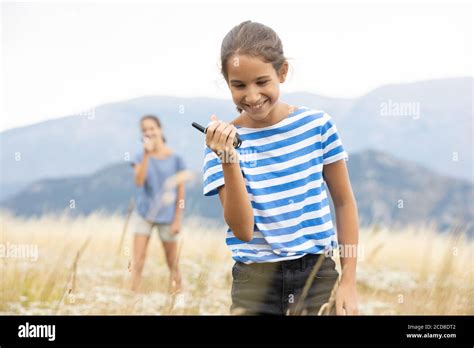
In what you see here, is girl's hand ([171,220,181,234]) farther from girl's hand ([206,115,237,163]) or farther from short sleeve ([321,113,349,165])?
girl's hand ([206,115,237,163])

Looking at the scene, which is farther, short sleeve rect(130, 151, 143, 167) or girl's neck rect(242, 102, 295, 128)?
short sleeve rect(130, 151, 143, 167)

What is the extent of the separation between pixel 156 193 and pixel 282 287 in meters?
4.21

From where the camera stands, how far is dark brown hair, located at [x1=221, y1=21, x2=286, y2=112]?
2.88 metres

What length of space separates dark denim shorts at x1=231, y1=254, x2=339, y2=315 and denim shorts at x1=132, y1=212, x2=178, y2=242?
3908 millimetres

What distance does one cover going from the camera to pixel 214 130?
2.63 m

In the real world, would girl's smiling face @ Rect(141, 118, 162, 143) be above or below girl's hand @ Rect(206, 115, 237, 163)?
above

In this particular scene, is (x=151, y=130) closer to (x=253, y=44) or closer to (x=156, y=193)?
(x=156, y=193)

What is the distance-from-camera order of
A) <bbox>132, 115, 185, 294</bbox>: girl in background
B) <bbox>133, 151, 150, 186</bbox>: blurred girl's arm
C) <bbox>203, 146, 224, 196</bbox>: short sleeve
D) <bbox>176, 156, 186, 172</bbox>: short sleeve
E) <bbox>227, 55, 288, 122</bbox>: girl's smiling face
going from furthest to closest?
A: <bbox>176, 156, 186, 172</bbox>: short sleeve, <bbox>133, 151, 150, 186</bbox>: blurred girl's arm, <bbox>132, 115, 185, 294</bbox>: girl in background, <bbox>203, 146, 224, 196</bbox>: short sleeve, <bbox>227, 55, 288, 122</bbox>: girl's smiling face

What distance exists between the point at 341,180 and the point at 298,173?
0.68 feet

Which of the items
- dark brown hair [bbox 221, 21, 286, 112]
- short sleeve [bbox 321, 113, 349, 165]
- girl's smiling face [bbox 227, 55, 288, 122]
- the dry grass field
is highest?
dark brown hair [bbox 221, 21, 286, 112]

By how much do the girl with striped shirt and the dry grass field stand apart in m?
0.34

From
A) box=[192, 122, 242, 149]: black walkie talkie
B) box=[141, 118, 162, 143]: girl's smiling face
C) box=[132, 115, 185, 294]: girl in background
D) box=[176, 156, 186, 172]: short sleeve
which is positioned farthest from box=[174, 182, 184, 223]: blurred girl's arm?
box=[192, 122, 242, 149]: black walkie talkie

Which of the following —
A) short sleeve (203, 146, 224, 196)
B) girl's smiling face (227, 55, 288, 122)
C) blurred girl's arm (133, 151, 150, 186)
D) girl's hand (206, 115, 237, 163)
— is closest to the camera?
girl's hand (206, 115, 237, 163)

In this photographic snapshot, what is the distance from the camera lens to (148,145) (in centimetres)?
718
